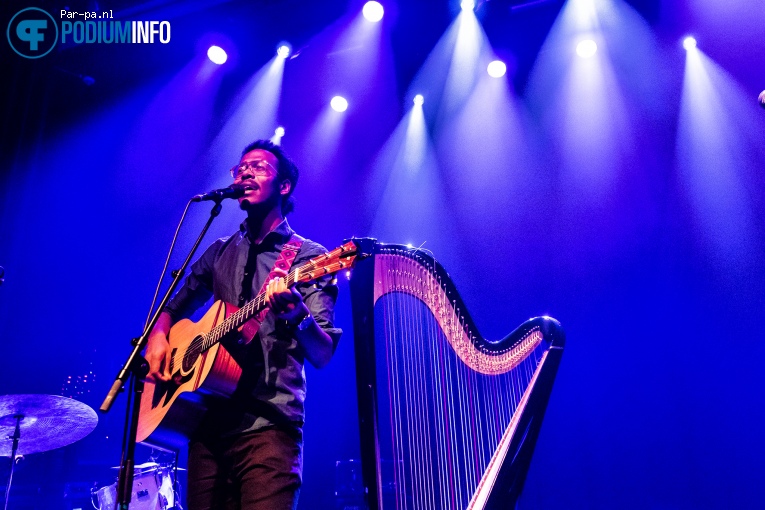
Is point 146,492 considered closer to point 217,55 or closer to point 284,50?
point 217,55

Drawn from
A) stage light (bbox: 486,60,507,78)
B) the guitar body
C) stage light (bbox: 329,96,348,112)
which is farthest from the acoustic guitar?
stage light (bbox: 486,60,507,78)

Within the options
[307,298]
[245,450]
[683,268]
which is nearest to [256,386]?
[245,450]

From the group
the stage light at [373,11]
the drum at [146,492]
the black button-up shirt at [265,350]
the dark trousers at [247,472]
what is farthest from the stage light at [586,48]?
the drum at [146,492]

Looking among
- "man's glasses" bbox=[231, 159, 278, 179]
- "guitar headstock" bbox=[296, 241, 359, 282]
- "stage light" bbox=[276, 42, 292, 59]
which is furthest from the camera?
"stage light" bbox=[276, 42, 292, 59]

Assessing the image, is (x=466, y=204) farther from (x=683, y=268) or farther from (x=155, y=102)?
(x=155, y=102)

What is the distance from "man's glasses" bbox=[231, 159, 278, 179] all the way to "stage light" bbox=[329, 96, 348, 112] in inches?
188

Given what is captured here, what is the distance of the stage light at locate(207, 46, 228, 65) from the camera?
673 cm

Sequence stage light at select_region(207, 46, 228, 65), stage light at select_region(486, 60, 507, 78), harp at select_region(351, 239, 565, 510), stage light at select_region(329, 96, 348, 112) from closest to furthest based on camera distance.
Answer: harp at select_region(351, 239, 565, 510), stage light at select_region(207, 46, 228, 65), stage light at select_region(486, 60, 507, 78), stage light at select_region(329, 96, 348, 112)

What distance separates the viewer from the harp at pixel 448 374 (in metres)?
2.02

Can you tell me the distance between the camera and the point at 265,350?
7.72 feet

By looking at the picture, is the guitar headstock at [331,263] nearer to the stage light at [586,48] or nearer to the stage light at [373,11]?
the stage light at [373,11]

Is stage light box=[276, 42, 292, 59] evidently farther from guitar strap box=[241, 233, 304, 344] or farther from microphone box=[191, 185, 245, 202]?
guitar strap box=[241, 233, 304, 344]

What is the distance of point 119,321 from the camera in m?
6.80

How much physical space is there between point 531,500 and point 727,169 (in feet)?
14.0
